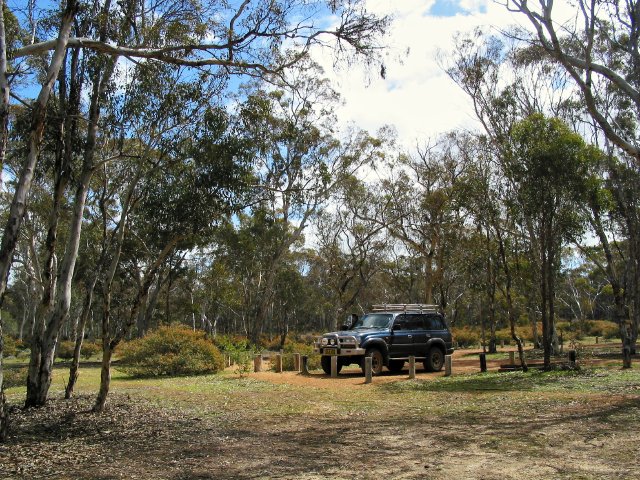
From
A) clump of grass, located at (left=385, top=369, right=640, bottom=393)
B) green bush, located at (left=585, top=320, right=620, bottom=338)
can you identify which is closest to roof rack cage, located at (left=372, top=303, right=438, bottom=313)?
clump of grass, located at (left=385, top=369, right=640, bottom=393)

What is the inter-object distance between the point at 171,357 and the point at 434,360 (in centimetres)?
894

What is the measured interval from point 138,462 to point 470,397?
7489mm

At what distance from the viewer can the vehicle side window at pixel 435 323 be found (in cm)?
1991

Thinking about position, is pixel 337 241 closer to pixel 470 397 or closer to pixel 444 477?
pixel 470 397

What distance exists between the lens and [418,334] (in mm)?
19250

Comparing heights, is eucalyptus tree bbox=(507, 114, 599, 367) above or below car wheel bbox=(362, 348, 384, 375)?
above

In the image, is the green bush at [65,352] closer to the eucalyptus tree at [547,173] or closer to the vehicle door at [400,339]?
the vehicle door at [400,339]

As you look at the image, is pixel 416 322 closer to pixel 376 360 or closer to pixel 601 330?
pixel 376 360

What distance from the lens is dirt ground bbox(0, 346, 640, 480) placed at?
20.9 feet

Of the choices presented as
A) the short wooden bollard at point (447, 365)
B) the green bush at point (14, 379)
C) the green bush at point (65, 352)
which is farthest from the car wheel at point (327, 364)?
the green bush at point (65, 352)

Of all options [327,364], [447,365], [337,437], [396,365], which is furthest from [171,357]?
[337,437]

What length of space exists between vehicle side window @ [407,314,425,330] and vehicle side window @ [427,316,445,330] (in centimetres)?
31

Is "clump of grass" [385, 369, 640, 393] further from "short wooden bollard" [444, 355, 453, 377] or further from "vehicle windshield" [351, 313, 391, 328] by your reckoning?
"vehicle windshield" [351, 313, 391, 328]

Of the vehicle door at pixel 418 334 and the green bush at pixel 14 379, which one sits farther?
the vehicle door at pixel 418 334
